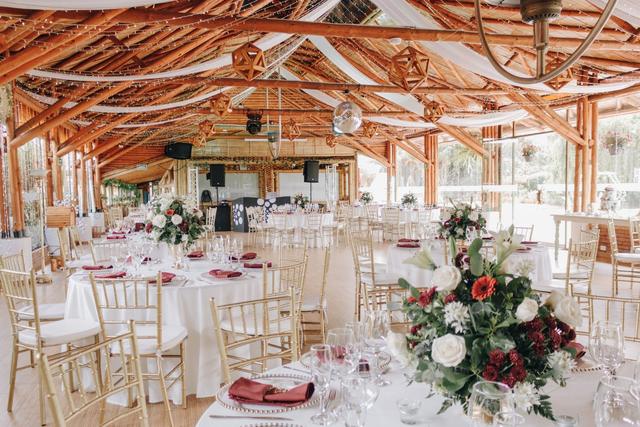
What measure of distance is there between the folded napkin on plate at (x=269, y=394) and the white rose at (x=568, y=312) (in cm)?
90

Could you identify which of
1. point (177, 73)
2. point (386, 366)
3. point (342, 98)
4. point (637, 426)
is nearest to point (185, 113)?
point (342, 98)

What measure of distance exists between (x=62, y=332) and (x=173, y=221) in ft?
4.80

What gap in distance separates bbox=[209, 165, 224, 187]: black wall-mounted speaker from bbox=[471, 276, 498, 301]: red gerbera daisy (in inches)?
699

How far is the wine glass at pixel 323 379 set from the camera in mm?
1685

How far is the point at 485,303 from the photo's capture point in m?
1.56

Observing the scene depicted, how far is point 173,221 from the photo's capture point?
4.84 m

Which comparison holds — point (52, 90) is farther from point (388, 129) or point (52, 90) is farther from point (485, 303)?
point (388, 129)

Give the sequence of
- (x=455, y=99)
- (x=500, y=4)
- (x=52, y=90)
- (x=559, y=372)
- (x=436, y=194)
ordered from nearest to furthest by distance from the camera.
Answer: (x=500, y=4) < (x=559, y=372) < (x=52, y=90) < (x=455, y=99) < (x=436, y=194)

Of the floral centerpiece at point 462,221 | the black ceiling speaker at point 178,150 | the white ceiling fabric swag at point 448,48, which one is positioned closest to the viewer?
the floral centerpiece at point 462,221

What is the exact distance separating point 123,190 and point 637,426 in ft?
76.6

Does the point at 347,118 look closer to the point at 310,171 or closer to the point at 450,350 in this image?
the point at 450,350

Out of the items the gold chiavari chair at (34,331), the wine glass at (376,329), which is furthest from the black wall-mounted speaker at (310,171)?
the wine glass at (376,329)

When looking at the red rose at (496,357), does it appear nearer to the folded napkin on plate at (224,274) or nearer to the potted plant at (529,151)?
the folded napkin on plate at (224,274)

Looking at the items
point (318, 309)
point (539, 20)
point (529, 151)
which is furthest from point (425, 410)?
point (529, 151)
